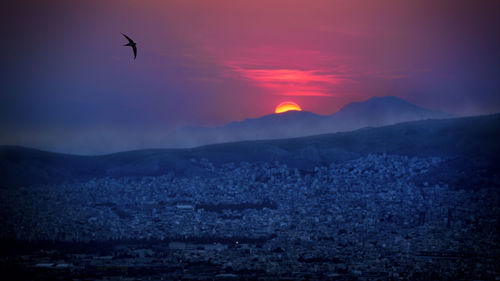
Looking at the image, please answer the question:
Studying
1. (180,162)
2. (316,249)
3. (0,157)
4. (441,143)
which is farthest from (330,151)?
(316,249)

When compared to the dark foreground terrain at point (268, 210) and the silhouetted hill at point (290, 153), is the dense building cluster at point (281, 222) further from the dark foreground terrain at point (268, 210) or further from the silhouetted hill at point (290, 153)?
the silhouetted hill at point (290, 153)

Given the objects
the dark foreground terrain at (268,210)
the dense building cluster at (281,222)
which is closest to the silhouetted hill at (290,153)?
the dark foreground terrain at (268,210)

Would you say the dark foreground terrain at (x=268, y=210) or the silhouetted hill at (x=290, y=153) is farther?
the silhouetted hill at (x=290, y=153)

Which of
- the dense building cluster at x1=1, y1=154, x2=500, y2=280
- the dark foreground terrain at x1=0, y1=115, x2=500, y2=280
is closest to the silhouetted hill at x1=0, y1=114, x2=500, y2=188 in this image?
the dark foreground terrain at x1=0, y1=115, x2=500, y2=280

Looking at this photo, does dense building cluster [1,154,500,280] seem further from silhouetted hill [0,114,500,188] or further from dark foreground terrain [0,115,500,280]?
silhouetted hill [0,114,500,188]

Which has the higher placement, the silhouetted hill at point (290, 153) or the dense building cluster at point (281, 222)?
the silhouetted hill at point (290, 153)

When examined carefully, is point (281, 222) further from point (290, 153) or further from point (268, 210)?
point (290, 153)

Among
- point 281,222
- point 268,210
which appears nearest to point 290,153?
point 268,210
